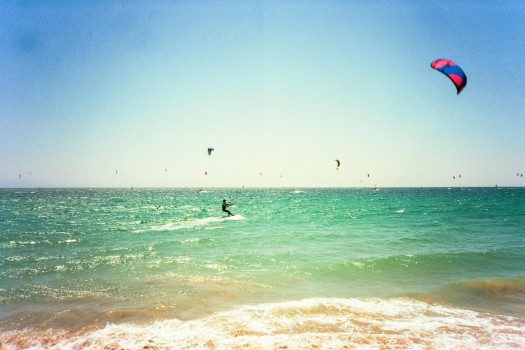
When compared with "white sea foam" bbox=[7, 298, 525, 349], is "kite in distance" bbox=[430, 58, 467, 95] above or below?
above

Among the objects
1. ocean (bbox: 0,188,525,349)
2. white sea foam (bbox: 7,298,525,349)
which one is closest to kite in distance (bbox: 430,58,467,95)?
ocean (bbox: 0,188,525,349)

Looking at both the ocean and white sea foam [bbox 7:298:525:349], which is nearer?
white sea foam [bbox 7:298:525:349]

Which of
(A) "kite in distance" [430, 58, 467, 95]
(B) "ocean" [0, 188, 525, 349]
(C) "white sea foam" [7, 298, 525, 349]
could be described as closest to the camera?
(C) "white sea foam" [7, 298, 525, 349]

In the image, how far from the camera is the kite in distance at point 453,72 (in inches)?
429

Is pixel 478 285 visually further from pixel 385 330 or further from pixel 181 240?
pixel 181 240

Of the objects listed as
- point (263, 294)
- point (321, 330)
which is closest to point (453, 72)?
point (321, 330)

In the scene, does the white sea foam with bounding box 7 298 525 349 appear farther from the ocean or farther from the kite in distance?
the kite in distance

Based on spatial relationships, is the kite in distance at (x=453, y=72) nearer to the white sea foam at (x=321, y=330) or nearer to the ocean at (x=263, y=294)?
the ocean at (x=263, y=294)

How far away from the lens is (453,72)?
11.0 meters

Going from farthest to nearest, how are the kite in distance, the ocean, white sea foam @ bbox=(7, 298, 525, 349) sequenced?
the kite in distance < the ocean < white sea foam @ bbox=(7, 298, 525, 349)

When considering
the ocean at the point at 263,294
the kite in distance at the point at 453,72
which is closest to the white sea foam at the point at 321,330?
the ocean at the point at 263,294

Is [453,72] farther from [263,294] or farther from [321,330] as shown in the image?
[263,294]

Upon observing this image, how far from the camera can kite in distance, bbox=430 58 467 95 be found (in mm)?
10898

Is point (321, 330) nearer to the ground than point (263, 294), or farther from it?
farther from it
